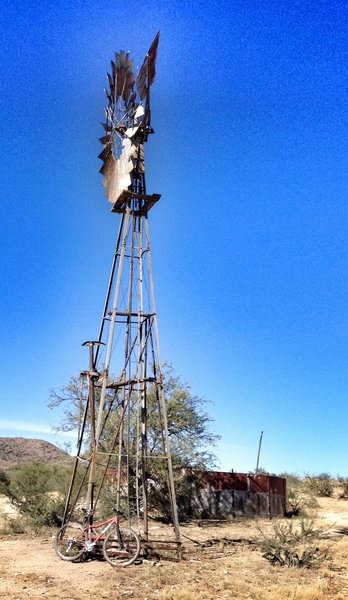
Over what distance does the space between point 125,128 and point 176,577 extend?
11.7 m

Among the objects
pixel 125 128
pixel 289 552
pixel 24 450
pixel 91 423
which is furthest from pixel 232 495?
pixel 24 450

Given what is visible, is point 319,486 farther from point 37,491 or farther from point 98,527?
point 98,527

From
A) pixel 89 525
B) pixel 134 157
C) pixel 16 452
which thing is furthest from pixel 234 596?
pixel 16 452

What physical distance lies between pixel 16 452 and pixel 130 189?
61.4 meters

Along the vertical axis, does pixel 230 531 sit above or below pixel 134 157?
below

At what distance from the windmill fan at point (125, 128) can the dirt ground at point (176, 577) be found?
9.47 metres

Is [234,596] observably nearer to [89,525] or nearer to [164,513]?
[89,525]

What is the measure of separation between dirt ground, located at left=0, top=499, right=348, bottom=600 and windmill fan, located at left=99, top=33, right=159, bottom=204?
9.47 meters

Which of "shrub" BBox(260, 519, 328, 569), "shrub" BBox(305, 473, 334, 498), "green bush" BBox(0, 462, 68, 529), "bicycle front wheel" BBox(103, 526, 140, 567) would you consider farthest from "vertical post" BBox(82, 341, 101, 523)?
"shrub" BBox(305, 473, 334, 498)

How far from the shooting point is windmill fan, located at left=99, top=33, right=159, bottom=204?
14.0 m

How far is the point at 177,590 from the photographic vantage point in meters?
9.02

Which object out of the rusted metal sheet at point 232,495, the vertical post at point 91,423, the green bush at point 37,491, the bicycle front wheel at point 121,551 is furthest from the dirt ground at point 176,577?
the rusted metal sheet at point 232,495

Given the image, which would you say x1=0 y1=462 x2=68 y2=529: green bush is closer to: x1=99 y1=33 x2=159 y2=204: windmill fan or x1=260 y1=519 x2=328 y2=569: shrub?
x1=260 y1=519 x2=328 y2=569: shrub

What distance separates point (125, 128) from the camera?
47.7 feet
